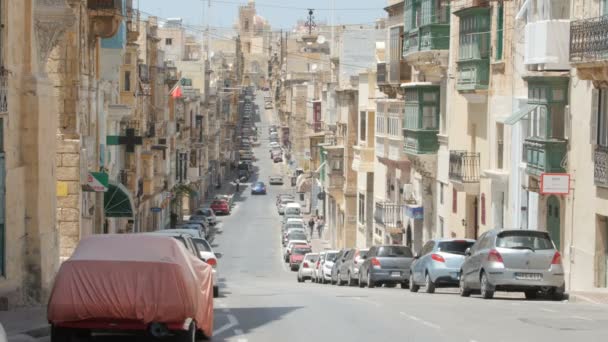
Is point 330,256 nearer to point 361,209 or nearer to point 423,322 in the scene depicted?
point 361,209

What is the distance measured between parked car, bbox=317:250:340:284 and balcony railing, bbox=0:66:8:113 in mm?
26529

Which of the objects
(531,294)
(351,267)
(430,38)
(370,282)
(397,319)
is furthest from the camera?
(430,38)

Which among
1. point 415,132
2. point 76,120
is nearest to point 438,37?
point 415,132

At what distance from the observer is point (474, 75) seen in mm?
44562

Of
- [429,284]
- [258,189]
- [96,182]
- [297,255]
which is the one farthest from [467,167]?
[258,189]

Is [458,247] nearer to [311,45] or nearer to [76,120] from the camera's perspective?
[76,120]

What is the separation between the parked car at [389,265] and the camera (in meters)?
36.0

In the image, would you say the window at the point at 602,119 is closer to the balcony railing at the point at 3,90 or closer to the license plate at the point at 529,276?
the license plate at the point at 529,276

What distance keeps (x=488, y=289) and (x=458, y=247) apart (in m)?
4.58

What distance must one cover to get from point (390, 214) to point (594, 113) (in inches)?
1166

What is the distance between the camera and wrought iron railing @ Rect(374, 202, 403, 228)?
5991 centimetres

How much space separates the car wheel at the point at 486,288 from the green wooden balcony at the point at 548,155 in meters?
8.70

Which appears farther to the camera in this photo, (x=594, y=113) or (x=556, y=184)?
(x=556, y=184)

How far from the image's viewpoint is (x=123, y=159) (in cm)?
6228
